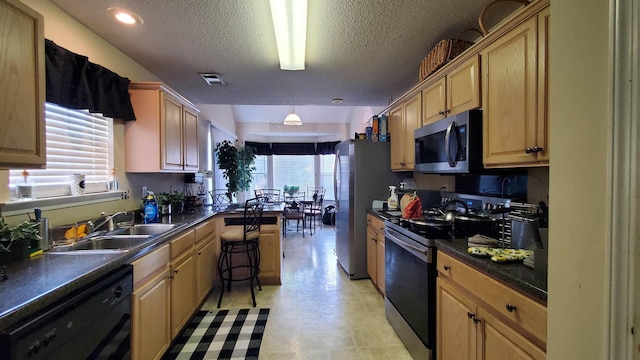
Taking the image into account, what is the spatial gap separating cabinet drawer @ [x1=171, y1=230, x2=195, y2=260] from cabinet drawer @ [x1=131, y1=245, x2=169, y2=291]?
0.37 feet

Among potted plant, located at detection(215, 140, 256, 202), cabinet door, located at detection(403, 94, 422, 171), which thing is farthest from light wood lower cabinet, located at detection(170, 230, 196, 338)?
potted plant, located at detection(215, 140, 256, 202)

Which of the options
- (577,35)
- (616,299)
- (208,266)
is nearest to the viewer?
(616,299)

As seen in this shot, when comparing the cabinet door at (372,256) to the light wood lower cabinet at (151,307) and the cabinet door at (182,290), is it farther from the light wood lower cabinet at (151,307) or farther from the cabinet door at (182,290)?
the light wood lower cabinet at (151,307)

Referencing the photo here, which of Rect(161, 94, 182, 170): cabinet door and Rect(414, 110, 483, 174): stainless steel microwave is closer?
Rect(414, 110, 483, 174): stainless steel microwave

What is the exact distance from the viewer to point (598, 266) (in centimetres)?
56

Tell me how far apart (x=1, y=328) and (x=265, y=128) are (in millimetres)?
7081

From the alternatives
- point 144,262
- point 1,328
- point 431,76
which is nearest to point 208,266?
point 144,262

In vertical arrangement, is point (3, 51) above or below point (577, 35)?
above

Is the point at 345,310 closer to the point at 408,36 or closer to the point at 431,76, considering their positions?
the point at 431,76

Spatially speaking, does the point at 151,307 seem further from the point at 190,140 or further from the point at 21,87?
the point at 190,140

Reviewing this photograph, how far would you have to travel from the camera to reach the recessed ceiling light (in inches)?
72.4

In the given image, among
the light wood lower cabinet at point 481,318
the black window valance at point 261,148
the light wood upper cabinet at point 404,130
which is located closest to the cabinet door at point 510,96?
the light wood lower cabinet at point 481,318

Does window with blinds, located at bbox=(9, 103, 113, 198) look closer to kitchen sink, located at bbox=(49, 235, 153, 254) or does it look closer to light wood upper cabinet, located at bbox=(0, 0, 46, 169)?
kitchen sink, located at bbox=(49, 235, 153, 254)

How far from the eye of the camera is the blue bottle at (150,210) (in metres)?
2.47
